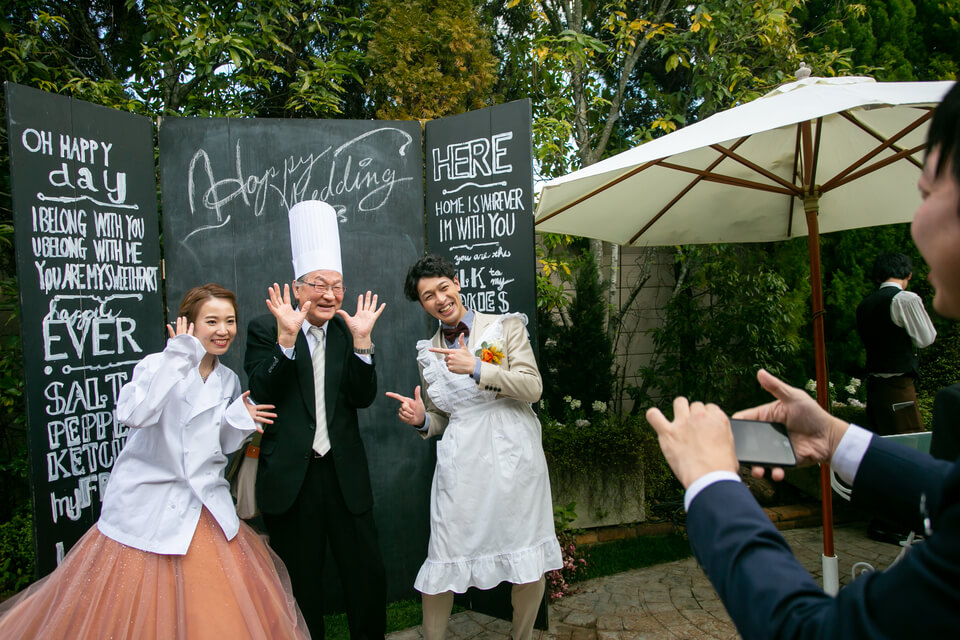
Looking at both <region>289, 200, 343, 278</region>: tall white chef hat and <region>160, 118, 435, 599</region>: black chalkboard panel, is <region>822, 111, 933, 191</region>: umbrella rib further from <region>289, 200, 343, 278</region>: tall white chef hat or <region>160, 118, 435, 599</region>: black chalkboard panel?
<region>289, 200, 343, 278</region>: tall white chef hat

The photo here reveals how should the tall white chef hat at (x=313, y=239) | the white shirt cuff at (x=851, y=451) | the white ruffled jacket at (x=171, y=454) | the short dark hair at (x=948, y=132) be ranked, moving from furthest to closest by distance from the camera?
the tall white chef hat at (x=313, y=239) < the white ruffled jacket at (x=171, y=454) < the white shirt cuff at (x=851, y=451) < the short dark hair at (x=948, y=132)

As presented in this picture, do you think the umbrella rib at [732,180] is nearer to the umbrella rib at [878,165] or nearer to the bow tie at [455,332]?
the umbrella rib at [878,165]

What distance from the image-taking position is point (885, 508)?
128cm

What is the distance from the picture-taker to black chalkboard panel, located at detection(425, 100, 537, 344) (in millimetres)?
3400

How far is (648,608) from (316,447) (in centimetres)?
214

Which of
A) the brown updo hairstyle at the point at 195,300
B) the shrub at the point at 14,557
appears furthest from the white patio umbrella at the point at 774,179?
the shrub at the point at 14,557

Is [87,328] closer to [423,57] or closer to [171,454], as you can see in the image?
[171,454]

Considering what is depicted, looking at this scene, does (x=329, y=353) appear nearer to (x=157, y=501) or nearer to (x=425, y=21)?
(x=157, y=501)

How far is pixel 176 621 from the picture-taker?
2.21 metres

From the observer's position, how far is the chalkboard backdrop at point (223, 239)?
288 cm

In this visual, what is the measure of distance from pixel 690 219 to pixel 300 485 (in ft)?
8.55

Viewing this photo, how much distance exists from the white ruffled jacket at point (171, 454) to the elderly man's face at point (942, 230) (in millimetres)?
2307

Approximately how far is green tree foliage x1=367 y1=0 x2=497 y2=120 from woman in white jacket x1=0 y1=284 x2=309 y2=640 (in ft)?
8.45

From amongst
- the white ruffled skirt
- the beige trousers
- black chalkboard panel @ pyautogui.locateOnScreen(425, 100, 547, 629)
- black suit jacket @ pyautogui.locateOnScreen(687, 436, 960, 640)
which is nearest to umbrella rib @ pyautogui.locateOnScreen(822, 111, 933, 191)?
black chalkboard panel @ pyautogui.locateOnScreen(425, 100, 547, 629)
